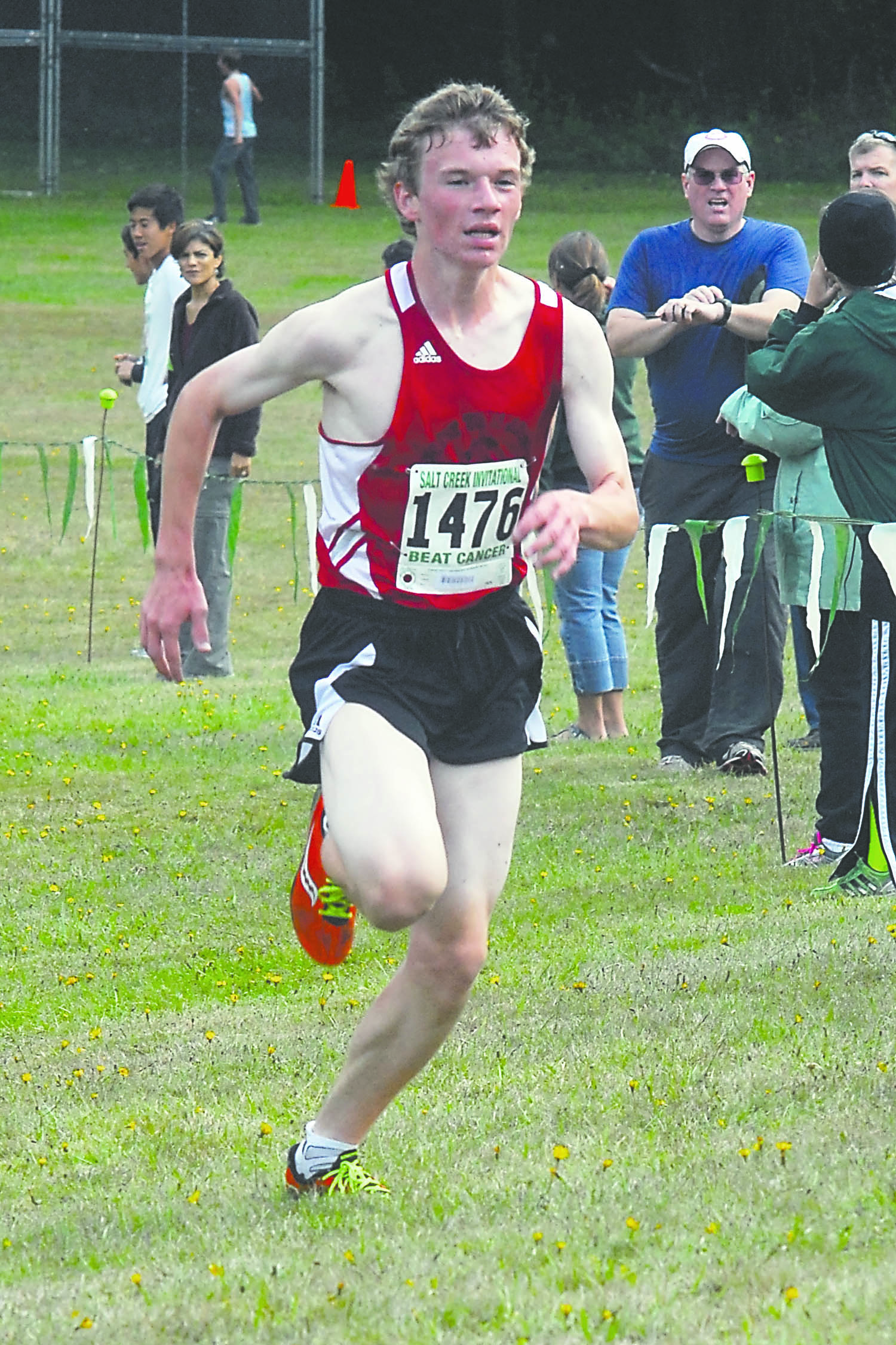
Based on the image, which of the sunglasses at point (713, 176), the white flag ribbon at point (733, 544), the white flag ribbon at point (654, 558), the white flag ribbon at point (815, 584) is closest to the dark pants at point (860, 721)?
the white flag ribbon at point (815, 584)

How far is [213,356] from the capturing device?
36.7 feet

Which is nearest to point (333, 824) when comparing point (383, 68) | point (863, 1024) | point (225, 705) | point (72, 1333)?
point (72, 1333)

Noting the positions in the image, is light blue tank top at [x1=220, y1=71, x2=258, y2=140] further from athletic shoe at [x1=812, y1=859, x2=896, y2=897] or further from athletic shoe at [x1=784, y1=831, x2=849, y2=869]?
athletic shoe at [x1=812, y1=859, x2=896, y2=897]

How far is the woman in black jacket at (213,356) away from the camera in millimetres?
11078

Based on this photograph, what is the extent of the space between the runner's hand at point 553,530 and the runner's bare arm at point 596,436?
89 mm

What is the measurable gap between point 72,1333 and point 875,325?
403 centimetres

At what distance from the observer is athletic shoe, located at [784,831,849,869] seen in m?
7.51

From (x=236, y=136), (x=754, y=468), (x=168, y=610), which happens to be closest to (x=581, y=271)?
(x=754, y=468)

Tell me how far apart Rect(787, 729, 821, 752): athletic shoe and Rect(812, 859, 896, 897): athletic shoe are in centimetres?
268

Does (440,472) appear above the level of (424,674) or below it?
above

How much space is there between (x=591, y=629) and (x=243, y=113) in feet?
68.9

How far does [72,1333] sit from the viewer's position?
3797 millimetres

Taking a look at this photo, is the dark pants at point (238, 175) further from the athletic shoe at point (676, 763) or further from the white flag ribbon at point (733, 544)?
the white flag ribbon at point (733, 544)

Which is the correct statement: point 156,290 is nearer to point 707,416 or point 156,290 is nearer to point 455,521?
point 707,416
